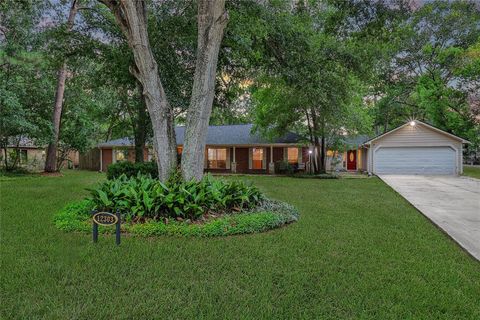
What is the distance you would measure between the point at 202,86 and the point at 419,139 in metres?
16.8

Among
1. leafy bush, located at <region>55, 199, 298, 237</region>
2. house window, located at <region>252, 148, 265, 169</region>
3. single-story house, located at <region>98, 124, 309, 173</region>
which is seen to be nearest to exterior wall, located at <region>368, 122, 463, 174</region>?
single-story house, located at <region>98, 124, 309, 173</region>

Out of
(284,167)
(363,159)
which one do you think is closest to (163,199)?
(284,167)

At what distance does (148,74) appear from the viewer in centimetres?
712

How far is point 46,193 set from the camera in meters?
9.82

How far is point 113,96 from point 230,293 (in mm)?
18490

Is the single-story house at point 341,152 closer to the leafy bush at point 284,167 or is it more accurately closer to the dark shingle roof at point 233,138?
the dark shingle roof at point 233,138

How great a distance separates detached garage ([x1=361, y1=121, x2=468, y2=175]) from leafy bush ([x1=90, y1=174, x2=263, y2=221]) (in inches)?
623

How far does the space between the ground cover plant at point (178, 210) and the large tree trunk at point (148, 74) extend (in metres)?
1.03

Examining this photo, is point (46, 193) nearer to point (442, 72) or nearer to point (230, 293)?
point (230, 293)

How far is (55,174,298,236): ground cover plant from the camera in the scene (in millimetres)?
5312

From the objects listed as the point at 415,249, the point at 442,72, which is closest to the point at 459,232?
the point at 415,249

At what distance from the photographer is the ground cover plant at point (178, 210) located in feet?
17.4

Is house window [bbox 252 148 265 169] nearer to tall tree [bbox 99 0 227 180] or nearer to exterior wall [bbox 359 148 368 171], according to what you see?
exterior wall [bbox 359 148 368 171]

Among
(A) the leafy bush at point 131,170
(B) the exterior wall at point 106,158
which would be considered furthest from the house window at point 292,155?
(B) the exterior wall at point 106,158
